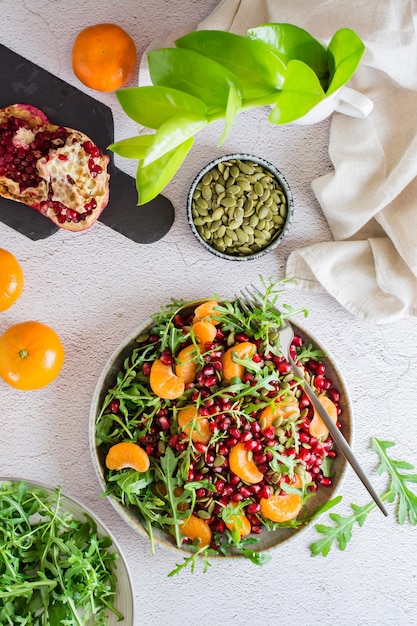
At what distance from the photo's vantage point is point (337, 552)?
150 cm

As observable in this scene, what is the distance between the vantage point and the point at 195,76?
3.48 ft

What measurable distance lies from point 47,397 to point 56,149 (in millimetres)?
492

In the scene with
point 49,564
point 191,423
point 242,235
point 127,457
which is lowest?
point 49,564

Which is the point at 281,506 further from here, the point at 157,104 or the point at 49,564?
the point at 157,104

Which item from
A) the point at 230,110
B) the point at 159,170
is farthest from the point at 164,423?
the point at 230,110

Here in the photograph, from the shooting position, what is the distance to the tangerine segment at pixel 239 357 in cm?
129

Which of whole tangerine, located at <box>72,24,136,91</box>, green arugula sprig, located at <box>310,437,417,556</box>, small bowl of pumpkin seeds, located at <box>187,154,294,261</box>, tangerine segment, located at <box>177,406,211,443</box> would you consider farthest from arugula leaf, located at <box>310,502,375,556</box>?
whole tangerine, located at <box>72,24,136,91</box>

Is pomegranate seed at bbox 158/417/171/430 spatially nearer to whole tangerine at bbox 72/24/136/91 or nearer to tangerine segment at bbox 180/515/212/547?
tangerine segment at bbox 180/515/212/547

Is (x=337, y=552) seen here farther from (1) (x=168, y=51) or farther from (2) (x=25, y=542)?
(1) (x=168, y=51)

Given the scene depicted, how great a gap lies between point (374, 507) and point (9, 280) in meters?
0.89

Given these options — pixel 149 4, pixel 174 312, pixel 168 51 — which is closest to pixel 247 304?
pixel 174 312

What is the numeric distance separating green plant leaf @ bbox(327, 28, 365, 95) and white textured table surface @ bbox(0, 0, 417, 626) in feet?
0.93

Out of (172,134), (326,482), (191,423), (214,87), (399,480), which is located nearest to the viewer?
(172,134)

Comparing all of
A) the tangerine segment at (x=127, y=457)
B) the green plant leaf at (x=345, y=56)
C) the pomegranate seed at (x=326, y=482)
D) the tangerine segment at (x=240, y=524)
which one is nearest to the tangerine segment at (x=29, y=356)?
the tangerine segment at (x=127, y=457)
